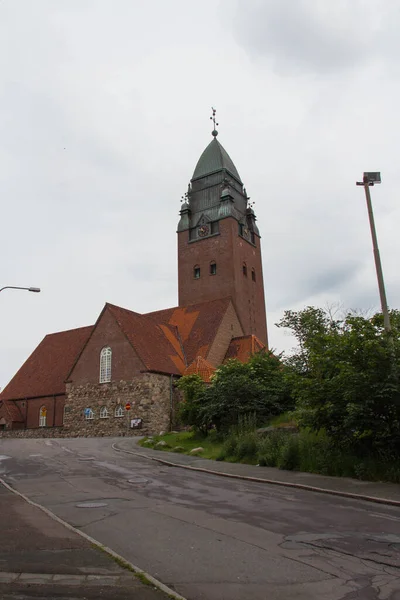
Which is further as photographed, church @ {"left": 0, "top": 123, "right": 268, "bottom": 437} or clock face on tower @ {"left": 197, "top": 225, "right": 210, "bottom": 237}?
clock face on tower @ {"left": 197, "top": 225, "right": 210, "bottom": 237}

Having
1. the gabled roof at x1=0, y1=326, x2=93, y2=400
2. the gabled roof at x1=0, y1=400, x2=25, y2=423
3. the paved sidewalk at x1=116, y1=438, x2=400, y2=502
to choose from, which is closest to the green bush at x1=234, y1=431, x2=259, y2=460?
the paved sidewalk at x1=116, y1=438, x2=400, y2=502

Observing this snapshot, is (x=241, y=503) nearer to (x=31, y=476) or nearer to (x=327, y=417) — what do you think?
(x=327, y=417)

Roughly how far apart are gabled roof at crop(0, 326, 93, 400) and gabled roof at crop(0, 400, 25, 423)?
85 centimetres

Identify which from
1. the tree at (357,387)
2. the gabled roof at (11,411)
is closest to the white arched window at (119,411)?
the gabled roof at (11,411)

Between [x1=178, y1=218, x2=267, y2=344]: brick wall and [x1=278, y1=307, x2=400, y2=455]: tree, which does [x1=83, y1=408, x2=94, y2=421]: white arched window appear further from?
[x1=278, y1=307, x2=400, y2=455]: tree

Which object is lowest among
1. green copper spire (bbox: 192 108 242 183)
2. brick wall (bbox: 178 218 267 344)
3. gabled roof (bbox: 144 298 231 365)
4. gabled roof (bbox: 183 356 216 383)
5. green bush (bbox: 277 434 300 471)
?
green bush (bbox: 277 434 300 471)

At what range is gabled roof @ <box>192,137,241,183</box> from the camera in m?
57.3

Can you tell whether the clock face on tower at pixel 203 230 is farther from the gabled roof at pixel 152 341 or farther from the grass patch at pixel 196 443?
the grass patch at pixel 196 443

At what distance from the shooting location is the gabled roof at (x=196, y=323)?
137 ft

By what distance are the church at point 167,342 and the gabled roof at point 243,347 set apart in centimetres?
12

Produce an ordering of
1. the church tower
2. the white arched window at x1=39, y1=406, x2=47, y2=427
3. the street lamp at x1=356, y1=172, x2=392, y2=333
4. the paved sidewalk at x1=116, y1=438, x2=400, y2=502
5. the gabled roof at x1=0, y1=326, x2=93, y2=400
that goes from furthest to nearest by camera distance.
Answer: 1. the church tower
2. the gabled roof at x1=0, y1=326, x2=93, y2=400
3. the white arched window at x1=39, y1=406, x2=47, y2=427
4. the street lamp at x1=356, y1=172, x2=392, y2=333
5. the paved sidewalk at x1=116, y1=438, x2=400, y2=502

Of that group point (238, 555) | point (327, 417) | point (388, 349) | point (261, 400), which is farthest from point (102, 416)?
point (238, 555)

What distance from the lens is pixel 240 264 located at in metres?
51.8

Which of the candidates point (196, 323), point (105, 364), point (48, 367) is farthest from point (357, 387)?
point (48, 367)
